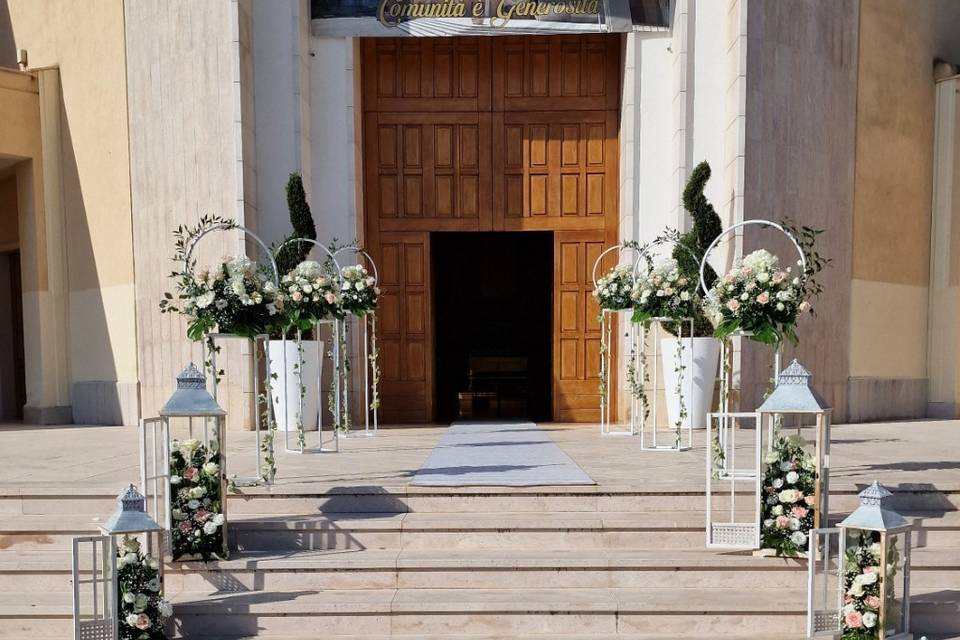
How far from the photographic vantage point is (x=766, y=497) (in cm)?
596

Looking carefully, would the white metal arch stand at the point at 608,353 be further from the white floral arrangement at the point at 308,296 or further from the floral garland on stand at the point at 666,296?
the white floral arrangement at the point at 308,296

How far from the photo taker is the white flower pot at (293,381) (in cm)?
1027

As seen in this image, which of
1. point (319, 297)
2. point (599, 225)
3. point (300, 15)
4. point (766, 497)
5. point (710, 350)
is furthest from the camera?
point (599, 225)

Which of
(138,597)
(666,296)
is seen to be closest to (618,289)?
(666,296)

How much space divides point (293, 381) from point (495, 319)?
26.2 ft

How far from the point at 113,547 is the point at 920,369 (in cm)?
1196

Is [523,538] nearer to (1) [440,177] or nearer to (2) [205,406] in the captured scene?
(2) [205,406]

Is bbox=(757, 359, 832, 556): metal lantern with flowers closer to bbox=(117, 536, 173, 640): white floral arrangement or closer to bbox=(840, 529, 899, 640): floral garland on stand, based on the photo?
bbox=(840, 529, 899, 640): floral garland on stand

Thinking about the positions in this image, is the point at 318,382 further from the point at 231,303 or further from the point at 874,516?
the point at 874,516

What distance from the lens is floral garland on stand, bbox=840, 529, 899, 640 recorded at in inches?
198

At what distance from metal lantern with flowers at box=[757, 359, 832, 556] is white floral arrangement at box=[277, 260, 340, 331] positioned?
479 centimetres

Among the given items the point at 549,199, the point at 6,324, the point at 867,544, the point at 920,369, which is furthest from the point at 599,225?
the point at 6,324

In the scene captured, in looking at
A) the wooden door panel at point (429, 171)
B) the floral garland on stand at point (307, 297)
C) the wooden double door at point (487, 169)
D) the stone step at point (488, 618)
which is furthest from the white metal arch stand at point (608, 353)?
the stone step at point (488, 618)

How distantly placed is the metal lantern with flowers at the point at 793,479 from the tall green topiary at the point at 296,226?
6727 millimetres
